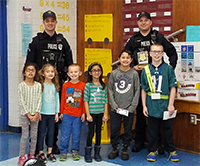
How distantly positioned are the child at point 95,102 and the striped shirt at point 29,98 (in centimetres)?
58

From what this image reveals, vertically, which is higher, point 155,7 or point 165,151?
point 155,7

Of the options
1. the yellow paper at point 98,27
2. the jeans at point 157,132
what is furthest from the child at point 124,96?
the yellow paper at point 98,27

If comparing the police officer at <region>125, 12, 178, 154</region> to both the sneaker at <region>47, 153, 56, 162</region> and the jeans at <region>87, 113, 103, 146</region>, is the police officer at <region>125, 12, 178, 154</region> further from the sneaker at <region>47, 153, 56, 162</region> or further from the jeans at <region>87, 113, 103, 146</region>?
the sneaker at <region>47, 153, 56, 162</region>

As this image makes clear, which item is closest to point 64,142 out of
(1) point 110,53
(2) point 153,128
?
(2) point 153,128

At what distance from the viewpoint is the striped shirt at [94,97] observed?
398 centimetres

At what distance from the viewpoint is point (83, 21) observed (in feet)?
18.9

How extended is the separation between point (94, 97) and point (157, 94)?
0.77 m

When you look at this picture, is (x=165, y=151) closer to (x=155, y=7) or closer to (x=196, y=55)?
(x=196, y=55)

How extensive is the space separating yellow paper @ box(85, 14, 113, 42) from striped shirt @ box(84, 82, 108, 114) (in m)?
1.52

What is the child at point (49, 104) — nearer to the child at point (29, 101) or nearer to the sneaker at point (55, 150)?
the child at point (29, 101)

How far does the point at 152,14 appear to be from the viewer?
4816 mm

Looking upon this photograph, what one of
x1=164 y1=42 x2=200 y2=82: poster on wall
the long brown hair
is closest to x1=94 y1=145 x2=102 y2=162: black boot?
the long brown hair

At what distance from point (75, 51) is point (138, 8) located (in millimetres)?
1529

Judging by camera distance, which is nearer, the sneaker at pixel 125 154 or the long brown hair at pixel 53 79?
the long brown hair at pixel 53 79
